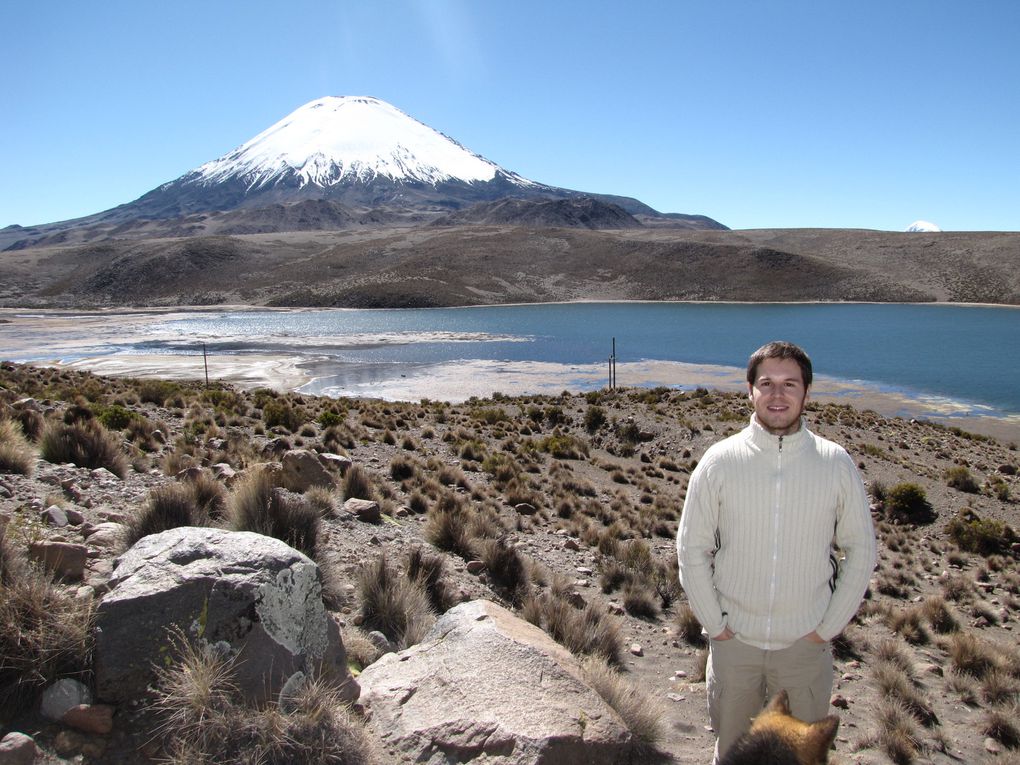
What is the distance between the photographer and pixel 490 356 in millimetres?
49438

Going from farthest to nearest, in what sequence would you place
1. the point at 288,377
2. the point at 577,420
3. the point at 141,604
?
the point at 288,377 < the point at 577,420 < the point at 141,604

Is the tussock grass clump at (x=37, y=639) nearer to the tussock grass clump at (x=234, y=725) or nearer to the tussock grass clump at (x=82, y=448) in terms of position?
the tussock grass clump at (x=234, y=725)

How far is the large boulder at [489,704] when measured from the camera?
2.92 meters

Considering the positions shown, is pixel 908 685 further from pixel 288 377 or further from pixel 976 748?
pixel 288 377

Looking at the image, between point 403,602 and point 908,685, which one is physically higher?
point 403,602

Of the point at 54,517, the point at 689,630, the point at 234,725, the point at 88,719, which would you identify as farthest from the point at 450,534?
the point at 88,719

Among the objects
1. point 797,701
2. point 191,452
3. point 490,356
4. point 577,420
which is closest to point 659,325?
point 490,356

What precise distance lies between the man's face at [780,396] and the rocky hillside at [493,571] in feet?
5.59

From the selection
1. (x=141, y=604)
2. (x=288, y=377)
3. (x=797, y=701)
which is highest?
(x=141, y=604)

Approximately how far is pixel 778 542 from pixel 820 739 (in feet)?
3.15

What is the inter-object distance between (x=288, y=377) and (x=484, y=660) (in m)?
36.8

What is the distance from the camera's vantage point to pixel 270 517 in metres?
5.44

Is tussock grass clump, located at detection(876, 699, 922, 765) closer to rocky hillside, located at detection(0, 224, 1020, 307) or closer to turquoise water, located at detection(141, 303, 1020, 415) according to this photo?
turquoise water, located at detection(141, 303, 1020, 415)

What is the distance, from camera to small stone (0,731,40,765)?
2342 mm
